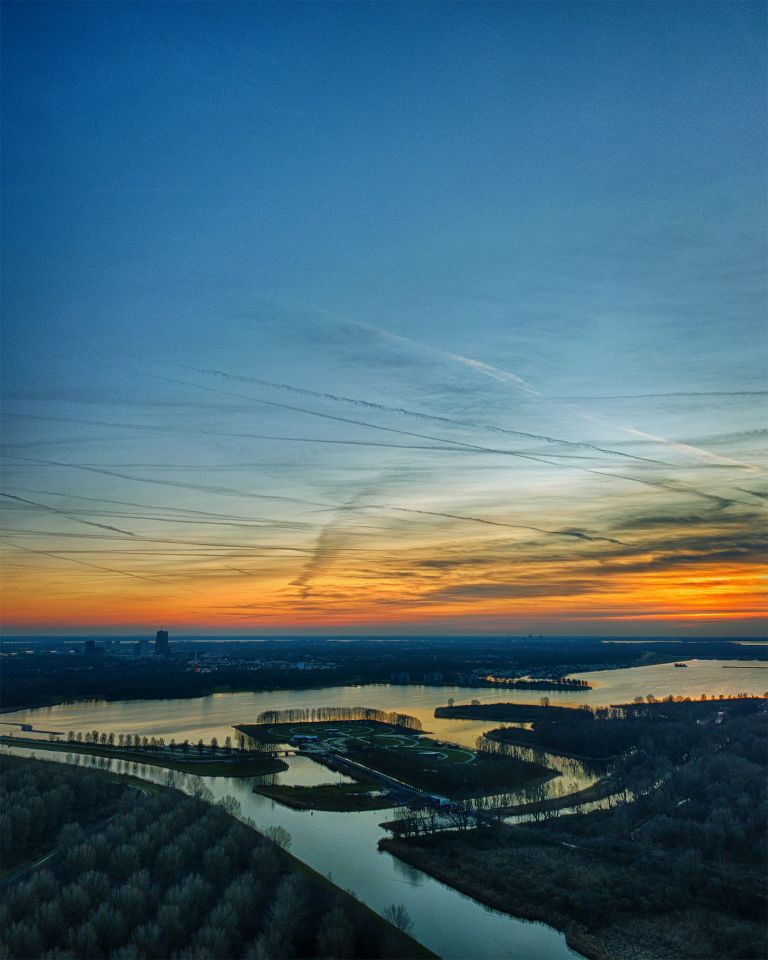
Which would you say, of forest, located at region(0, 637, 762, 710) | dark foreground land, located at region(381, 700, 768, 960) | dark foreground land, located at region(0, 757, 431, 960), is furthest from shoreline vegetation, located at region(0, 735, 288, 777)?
forest, located at region(0, 637, 762, 710)

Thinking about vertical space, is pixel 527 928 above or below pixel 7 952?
below

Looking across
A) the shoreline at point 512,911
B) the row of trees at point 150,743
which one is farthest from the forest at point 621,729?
the shoreline at point 512,911

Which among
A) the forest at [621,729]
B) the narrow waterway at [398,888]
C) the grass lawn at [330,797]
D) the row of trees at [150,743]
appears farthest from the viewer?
the forest at [621,729]

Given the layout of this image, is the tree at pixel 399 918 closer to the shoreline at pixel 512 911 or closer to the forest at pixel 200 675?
the shoreline at pixel 512 911

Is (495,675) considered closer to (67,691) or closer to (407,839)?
(67,691)

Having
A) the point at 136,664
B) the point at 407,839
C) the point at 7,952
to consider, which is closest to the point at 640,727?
the point at 407,839

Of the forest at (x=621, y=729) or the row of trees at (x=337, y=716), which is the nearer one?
the forest at (x=621, y=729)

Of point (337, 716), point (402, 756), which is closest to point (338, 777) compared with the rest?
point (402, 756)
